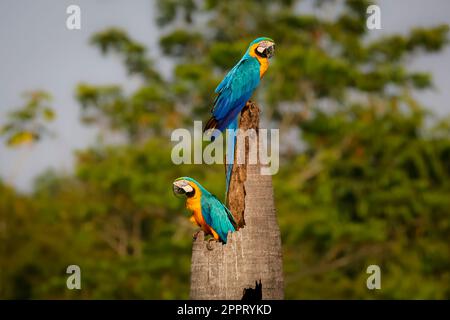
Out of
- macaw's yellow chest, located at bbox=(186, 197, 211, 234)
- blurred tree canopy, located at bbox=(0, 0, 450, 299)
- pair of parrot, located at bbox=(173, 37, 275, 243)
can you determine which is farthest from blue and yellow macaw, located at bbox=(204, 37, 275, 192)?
blurred tree canopy, located at bbox=(0, 0, 450, 299)

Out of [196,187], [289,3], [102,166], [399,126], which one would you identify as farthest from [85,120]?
[196,187]

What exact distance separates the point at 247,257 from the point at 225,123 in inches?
41.4

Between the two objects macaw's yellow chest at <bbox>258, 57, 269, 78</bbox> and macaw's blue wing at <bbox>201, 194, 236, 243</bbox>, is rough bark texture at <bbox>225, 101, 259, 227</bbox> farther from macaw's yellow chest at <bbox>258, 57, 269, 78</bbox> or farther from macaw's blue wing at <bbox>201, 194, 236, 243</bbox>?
macaw's yellow chest at <bbox>258, 57, 269, 78</bbox>

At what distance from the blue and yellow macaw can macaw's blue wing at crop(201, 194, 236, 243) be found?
170 mm

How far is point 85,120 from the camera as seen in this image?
865 inches

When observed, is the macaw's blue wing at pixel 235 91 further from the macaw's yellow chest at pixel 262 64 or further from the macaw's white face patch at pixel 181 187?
the macaw's white face patch at pixel 181 187

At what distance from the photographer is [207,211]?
4.61m

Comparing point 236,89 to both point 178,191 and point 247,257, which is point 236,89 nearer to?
point 178,191

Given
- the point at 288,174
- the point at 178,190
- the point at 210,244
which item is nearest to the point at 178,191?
the point at 178,190

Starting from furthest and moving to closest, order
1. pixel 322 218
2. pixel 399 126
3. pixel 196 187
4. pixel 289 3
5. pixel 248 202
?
1. pixel 289 3
2. pixel 399 126
3. pixel 322 218
4. pixel 196 187
5. pixel 248 202

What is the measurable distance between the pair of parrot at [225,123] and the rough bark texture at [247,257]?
0.10 m
